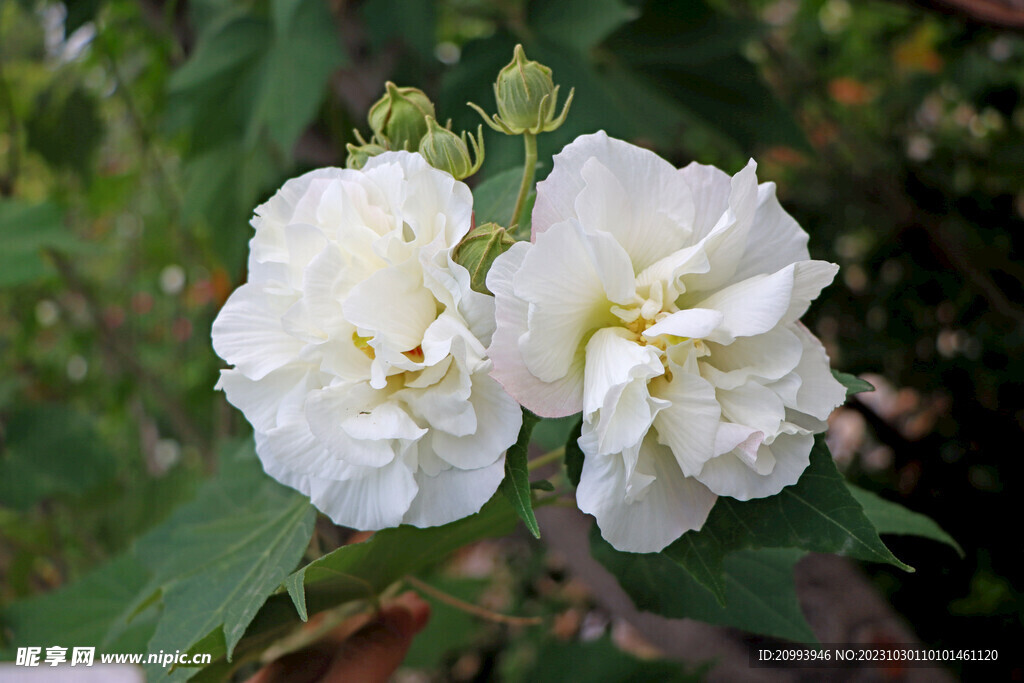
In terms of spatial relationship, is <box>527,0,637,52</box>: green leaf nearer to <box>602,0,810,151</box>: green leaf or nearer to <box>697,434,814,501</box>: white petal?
<box>602,0,810,151</box>: green leaf

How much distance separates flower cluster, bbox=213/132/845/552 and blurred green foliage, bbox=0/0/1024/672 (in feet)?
0.72

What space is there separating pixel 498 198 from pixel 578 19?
0.38m

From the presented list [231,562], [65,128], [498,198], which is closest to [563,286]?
[498,198]

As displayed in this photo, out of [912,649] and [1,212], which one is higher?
[1,212]

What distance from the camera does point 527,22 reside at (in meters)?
0.75

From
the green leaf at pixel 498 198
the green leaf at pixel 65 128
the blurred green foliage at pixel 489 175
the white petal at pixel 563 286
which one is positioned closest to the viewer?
the white petal at pixel 563 286

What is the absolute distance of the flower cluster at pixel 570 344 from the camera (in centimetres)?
29

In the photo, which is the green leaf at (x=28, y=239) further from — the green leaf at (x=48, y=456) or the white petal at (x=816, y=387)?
the white petal at (x=816, y=387)

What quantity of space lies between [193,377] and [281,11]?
69cm

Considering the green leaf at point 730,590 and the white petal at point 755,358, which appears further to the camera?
the green leaf at point 730,590

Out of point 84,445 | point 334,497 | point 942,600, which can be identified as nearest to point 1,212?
point 84,445

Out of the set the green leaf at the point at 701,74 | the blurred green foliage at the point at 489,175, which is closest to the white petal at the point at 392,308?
the blurred green foliage at the point at 489,175

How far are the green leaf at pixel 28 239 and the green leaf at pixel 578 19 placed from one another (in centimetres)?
52

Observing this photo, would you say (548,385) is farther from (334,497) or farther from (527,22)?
(527,22)
